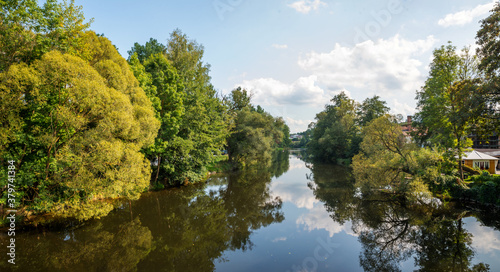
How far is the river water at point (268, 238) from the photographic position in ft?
31.0

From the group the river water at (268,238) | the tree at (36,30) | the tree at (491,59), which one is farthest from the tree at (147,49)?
the tree at (491,59)

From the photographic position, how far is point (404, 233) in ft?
41.2

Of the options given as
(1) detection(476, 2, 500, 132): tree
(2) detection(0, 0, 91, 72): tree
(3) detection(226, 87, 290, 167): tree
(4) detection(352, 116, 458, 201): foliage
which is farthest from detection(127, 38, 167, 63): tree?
(1) detection(476, 2, 500, 132): tree

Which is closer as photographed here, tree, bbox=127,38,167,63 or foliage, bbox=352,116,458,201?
foliage, bbox=352,116,458,201

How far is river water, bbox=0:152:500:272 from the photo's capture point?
31.0 feet

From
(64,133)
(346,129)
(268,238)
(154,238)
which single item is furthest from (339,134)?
(64,133)

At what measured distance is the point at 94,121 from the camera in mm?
11953

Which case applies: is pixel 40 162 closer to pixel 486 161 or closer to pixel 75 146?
pixel 75 146

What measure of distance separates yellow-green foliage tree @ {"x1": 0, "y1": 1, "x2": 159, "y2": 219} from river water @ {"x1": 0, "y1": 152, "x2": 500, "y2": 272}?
6.93 feet

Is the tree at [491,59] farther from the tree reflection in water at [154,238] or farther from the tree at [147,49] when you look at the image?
the tree at [147,49]

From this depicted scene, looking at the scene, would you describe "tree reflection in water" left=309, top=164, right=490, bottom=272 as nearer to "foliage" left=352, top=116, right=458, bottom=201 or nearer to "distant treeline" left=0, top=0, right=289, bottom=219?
"foliage" left=352, top=116, right=458, bottom=201

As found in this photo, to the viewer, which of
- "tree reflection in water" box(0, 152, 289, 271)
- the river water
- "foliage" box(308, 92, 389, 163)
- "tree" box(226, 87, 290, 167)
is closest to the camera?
"tree reflection in water" box(0, 152, 289, 271)

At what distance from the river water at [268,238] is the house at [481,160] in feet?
37.2

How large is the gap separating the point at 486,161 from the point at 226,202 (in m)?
30.3
